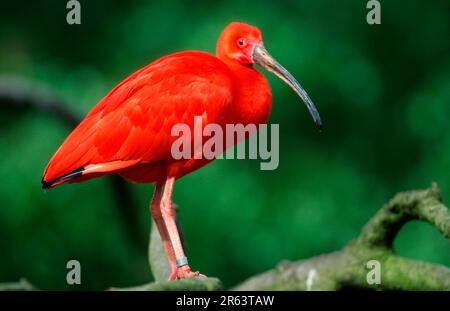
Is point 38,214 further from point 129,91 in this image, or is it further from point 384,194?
point 129,91

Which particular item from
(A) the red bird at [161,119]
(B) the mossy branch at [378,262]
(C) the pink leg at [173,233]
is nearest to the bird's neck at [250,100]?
(A) the red bird at [161,119]

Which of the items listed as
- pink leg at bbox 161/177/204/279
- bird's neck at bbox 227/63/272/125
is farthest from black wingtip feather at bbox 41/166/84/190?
bird's neck at bbox 227/63/272/125

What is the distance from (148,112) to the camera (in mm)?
3480

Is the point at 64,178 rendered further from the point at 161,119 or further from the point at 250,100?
the point at 250,100

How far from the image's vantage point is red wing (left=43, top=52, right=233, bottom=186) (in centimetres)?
337

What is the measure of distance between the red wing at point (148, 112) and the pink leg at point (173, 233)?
5.1 inches

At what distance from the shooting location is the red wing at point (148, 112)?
337 centimetres

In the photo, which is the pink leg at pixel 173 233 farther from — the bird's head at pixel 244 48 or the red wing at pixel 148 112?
the bird's head at pixel 244 48

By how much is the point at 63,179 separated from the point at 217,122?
0.54m

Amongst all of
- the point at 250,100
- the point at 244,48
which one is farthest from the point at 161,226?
the point at 244,48

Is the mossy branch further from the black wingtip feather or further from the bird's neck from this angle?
the bird's neck

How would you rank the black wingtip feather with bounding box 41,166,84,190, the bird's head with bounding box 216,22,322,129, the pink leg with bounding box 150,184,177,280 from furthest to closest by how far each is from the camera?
the bird's head with bounding box 216,22,322,129, the pink leg with bounding box 150,184,177,280, the black wingtip feather with bounding box 41,166,84,190
